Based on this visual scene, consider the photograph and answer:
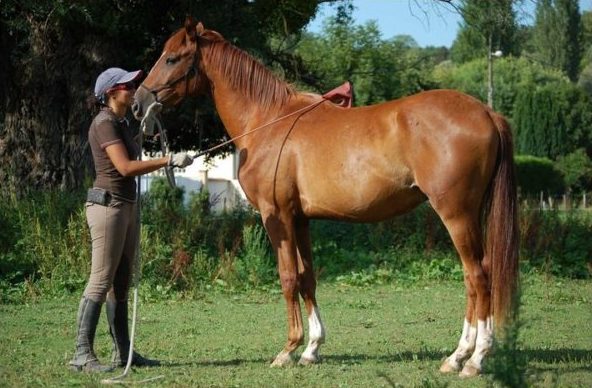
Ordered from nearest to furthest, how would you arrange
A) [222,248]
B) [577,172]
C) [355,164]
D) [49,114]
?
[355,164] → [222,248] → [49,114] → [577,172]

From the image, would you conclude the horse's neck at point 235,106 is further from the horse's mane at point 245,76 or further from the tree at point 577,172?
the tree at point 577,172

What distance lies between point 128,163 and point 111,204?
1.12ft

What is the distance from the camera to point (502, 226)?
243 inches

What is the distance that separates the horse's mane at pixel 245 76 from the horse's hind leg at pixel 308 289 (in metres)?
1.10

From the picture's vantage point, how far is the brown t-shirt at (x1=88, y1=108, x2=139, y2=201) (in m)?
6.27

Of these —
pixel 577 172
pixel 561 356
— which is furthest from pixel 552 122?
pixel 561 356

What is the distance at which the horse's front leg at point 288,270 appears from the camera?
22.1 ft

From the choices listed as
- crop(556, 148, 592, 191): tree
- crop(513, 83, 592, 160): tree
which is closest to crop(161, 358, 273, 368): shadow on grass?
crop(556, 148, 592, 191): tree

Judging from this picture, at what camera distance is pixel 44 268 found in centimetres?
1153

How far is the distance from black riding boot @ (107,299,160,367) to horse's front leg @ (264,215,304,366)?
1047mm

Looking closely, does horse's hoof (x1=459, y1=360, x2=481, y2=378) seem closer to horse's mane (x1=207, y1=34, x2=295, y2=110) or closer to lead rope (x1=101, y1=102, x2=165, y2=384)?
lead rope (x1=101, y1=102, x2=165, y2=384)

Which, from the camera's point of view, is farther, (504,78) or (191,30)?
(504,78)

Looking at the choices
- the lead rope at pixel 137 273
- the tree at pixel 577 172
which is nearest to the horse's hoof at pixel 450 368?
the lead rope at pixel 137 273

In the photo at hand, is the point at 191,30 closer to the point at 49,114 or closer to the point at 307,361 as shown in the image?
the point at 307,361
